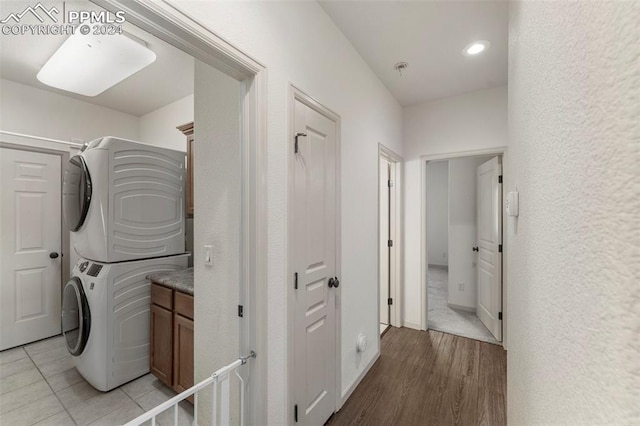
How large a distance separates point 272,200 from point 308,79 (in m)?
0.83

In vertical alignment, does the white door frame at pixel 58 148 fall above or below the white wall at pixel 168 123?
below

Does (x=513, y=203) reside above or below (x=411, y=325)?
above

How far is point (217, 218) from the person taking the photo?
57.4 inches

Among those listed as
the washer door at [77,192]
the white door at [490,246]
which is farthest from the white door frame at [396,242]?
the washer door at [77,192]

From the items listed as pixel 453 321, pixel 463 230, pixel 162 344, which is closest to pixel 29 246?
pixel 162 344

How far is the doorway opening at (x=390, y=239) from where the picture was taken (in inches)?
129

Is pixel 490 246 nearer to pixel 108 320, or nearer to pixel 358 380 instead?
pixel 358 380

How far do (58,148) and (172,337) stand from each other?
7.49ft

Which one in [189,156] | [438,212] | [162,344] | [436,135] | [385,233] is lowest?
[162,344]

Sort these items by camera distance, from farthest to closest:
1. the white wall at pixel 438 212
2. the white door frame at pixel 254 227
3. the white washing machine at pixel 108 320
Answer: the white wall at pixel 438 212 < the white washing machine at pixel 108 320 < the white door frame at pixel 254 227

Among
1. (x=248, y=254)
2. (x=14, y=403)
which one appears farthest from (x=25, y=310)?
(x=248, y=254)

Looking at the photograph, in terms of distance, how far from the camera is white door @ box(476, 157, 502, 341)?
2.88m

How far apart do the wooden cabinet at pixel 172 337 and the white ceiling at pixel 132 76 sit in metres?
1.96

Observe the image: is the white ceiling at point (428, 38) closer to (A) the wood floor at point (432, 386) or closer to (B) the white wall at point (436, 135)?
(B) the white wall at point (436, 135)
